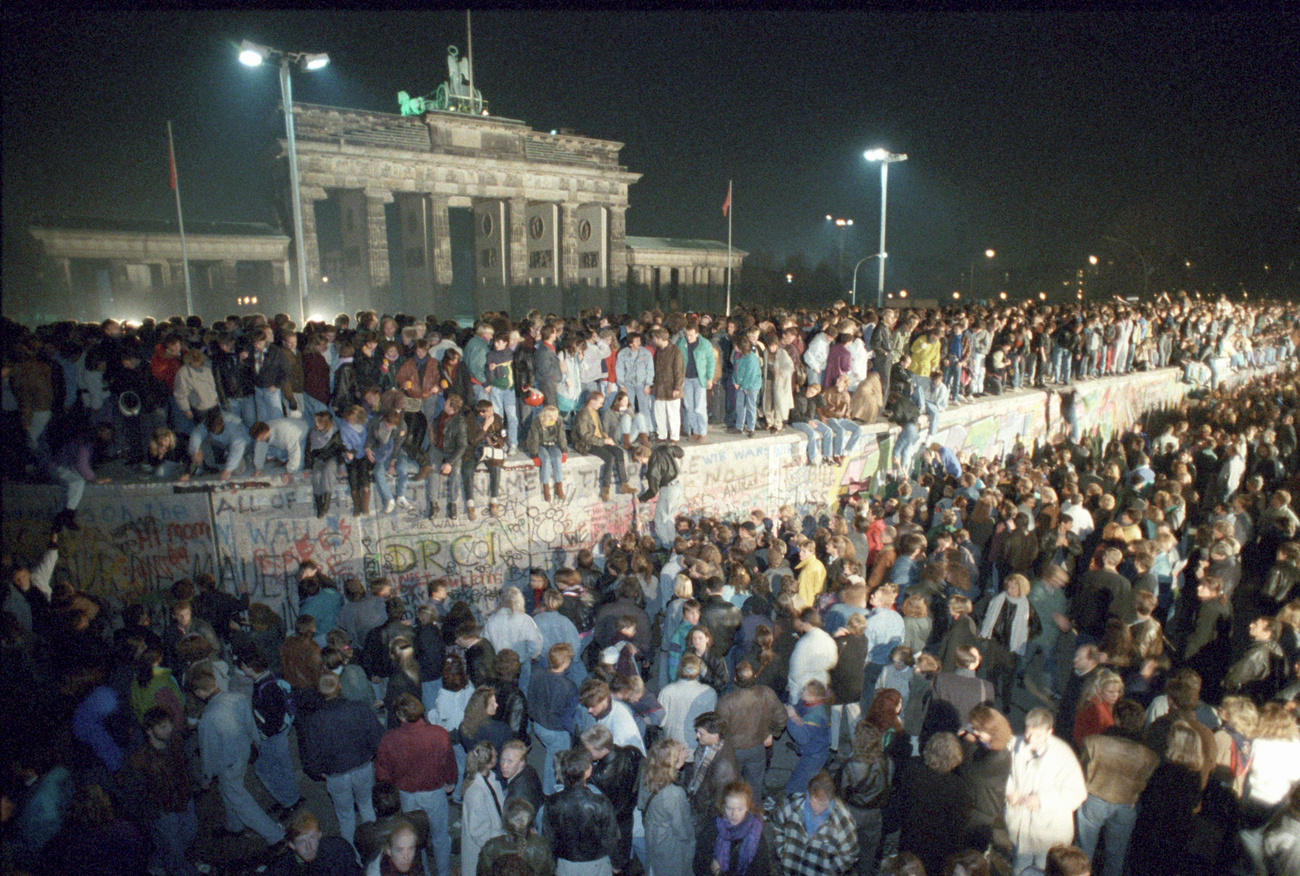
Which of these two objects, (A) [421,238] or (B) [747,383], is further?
(A) [421,238]

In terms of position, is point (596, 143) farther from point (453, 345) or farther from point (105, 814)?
point (105, 814)

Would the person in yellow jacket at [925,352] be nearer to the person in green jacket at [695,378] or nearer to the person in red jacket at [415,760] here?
the person in green jacket at [695,378]

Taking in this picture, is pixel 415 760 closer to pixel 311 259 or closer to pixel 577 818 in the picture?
pixel 577 818

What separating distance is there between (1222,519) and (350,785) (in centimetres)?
1095

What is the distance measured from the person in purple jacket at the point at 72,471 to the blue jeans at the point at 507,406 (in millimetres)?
5181

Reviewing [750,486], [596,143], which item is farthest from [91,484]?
[596,143]

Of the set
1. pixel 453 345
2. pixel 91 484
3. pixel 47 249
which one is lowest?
pixel 91 484

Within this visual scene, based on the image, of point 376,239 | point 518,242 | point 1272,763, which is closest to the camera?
point 1272,763

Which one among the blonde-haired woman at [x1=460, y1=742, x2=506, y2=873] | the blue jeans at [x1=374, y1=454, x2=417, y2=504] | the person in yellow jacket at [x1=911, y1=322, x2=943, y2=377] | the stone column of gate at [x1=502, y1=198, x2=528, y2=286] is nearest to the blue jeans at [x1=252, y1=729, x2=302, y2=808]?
the blonde-haired woman at [x1=460, y1=742, x2=506, y2=873]

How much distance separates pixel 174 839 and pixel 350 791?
1.37 metres

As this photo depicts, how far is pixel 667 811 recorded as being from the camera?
5.25m

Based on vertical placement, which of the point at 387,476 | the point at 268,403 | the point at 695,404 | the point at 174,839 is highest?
the point at 268,403

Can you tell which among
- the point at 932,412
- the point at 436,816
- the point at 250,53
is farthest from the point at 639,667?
the point at 250,53

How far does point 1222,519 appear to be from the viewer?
9.92 meters
